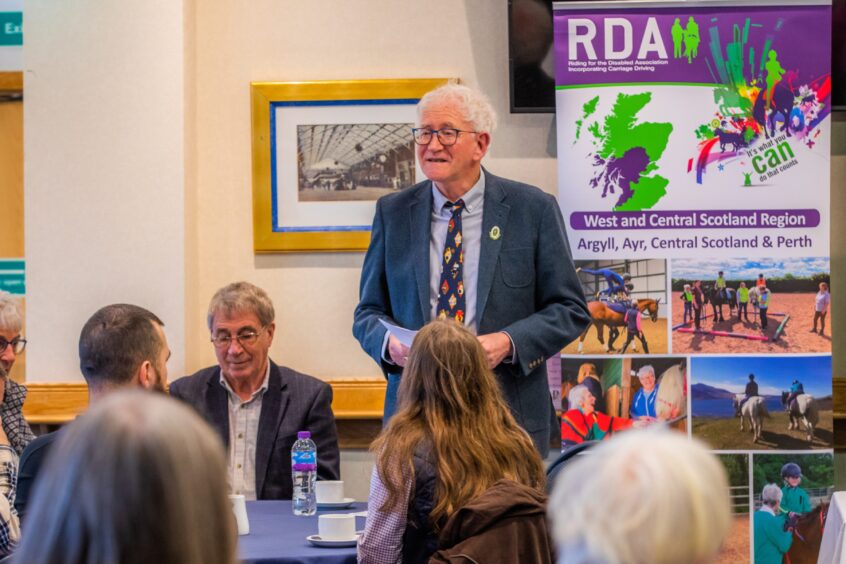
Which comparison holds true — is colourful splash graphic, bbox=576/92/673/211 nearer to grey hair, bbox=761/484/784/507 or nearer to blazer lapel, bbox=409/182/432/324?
blazer lapel, bbox=409/182/432/324

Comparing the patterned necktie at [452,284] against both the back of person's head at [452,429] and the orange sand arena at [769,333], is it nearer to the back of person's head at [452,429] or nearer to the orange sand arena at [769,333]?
the back of person's head at [452,429]

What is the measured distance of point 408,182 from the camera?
5059 millimetres

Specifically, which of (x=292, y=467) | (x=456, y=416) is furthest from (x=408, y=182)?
(x=456, y=416)

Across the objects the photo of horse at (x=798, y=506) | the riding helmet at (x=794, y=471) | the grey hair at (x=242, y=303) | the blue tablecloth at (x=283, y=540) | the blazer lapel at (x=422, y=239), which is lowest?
the photo of horse at (x=798, y=506)

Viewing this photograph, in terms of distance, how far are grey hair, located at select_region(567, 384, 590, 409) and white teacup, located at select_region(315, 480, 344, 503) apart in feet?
4.11

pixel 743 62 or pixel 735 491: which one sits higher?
pixel 743 62

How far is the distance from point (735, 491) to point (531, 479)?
1.91 m

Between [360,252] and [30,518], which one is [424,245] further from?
[30,518]

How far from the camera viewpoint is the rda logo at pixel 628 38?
4508 millimetres

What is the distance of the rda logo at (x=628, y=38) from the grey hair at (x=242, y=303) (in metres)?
1.45

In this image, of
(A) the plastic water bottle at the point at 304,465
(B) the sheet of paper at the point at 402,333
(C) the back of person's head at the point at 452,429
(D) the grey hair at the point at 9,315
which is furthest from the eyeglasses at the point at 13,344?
(C) the back of person's head at the point at 452,429

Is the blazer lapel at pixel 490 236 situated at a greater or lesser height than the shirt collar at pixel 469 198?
lesser

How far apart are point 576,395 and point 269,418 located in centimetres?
118

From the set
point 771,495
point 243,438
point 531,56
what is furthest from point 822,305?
point 243,438
